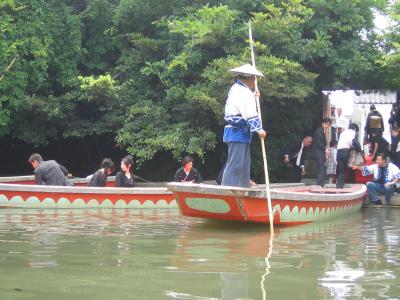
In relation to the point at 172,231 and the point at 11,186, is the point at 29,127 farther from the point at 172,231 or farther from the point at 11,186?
the point at 172,231

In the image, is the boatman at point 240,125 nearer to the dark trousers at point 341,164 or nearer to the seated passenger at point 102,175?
the seated passenger at point 102,175

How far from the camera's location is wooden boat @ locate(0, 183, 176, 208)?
10297 mm

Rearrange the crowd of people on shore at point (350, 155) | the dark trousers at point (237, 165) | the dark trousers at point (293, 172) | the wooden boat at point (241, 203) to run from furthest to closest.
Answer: the dark trousers at point (293, 172) < the crowd of people on shore at point (350, 155) < the dark trousers at point (237, 165) < the wooden boat at point (241, 203)

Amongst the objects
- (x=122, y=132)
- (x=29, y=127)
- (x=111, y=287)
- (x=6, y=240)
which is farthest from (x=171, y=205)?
(x=111, y=287)

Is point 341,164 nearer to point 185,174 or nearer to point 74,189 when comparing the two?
point 185,174

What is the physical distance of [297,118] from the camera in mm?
15586

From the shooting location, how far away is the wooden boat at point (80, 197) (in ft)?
33.8

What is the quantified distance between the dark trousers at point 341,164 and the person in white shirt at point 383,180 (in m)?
0.52

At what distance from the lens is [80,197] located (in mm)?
10555

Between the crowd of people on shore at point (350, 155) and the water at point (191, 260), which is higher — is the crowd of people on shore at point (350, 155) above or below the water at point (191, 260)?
above

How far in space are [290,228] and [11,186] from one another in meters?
4.48

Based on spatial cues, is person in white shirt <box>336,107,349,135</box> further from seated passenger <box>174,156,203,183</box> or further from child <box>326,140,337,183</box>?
seated passenger <box>174,156,203,183</box>

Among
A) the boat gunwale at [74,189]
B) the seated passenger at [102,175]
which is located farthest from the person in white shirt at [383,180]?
the seated passenger at [102,175]

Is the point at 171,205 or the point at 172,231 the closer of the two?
the point at 172,231
